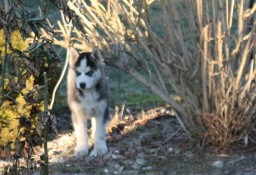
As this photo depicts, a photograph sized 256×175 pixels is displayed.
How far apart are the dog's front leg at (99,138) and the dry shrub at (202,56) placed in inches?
32.3

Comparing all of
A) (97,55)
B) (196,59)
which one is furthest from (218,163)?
(97,55)

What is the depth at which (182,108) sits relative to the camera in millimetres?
8062

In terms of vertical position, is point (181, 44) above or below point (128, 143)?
above

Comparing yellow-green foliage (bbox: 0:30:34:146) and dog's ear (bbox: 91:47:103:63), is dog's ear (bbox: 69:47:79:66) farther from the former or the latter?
yellow-green foliage (bbox: 0:30:34:146)

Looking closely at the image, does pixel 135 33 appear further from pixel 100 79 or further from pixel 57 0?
pixel 57 0

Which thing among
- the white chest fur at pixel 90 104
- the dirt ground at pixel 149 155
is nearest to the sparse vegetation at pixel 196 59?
the dirt ground at pixel 149 155

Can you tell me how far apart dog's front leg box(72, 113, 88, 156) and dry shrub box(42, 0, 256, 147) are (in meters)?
0.94

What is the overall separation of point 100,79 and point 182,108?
1.25 m

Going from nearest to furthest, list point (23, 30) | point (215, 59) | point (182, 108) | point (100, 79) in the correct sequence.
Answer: point (23, 30)
point (215, 59)
point (182, 108)
point (100, 79)

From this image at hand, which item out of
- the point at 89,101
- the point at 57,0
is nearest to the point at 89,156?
the point at 89,101

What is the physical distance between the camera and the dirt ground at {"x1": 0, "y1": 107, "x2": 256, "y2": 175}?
24.4 ft

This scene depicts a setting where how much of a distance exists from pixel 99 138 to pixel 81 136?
0.25 metres

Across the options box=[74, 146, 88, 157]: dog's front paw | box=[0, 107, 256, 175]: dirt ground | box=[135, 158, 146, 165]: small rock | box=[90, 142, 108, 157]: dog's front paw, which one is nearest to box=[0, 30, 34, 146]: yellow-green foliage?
box=[0, 107, 256, 175]: dirt ground

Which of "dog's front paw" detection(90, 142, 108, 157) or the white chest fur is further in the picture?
the white chest fur
